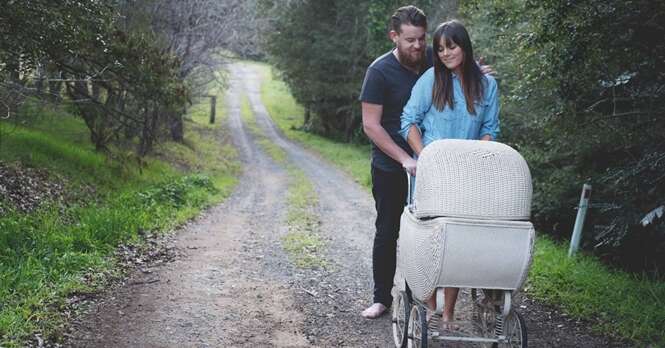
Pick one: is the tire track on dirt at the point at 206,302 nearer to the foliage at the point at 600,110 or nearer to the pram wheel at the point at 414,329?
the pram wheel at the point at 414,329

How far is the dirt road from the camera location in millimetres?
4504

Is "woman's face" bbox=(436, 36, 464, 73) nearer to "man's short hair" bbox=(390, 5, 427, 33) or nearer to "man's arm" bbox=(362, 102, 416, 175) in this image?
"man's short hair" bbox=(390, 5, 427, 33)

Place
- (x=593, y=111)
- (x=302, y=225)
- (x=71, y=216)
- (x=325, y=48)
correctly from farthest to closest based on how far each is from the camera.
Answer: (x=325, y=48)
(x=302, y=225)
(x=71, y=216)
(x=593, y=111)

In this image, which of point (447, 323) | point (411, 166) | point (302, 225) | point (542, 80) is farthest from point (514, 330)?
point (302, 225)

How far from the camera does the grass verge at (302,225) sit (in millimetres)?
7355

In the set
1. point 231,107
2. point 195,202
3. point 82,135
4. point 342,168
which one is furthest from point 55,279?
point 231,107

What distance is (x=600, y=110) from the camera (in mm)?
6633

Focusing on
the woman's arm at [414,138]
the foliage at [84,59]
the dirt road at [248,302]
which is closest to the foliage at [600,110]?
the dirt road at [248,302]

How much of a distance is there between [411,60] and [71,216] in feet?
19.7

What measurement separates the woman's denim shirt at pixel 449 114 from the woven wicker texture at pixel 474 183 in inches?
16.9

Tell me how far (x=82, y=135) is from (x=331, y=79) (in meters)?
15.0

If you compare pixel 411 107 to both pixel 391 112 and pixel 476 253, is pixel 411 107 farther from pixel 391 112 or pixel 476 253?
pixel 476 253

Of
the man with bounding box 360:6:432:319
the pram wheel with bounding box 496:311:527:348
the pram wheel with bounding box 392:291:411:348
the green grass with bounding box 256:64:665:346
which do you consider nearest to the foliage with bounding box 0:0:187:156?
the man with bounding box 360:6:432:319

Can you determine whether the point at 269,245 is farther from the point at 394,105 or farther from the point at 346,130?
the point at 346,130
